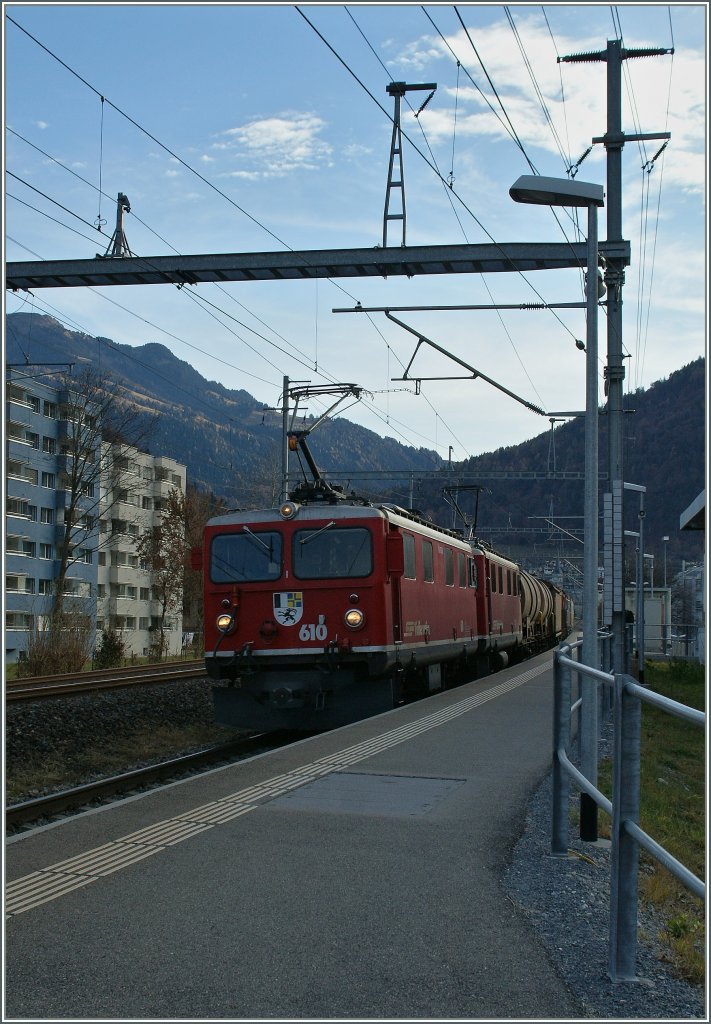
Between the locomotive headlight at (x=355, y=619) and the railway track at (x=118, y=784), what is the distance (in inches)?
80.2

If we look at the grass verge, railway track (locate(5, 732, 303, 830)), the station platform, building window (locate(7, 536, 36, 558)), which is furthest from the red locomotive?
building window (locate(7, 536, 36, 558))

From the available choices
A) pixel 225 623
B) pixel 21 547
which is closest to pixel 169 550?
pixel 21 547

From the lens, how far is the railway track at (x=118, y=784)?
9.33m

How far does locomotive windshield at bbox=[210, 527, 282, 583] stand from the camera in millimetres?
15203

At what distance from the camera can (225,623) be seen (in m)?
15.1

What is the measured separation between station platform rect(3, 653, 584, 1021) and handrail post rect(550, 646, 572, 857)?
393mm

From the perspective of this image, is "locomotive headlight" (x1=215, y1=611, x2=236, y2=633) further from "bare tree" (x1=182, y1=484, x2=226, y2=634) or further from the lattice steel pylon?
"bare tree" (x1=182, y1=484, x2=226, y2=634)

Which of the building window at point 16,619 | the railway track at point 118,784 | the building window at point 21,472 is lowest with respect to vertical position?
the building window at point 16,619

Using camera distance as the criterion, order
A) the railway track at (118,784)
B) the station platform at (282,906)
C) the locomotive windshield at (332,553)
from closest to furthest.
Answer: the station platform at (282,906) < the railway track at (118,784) < the locomotive windshield at (332,553)

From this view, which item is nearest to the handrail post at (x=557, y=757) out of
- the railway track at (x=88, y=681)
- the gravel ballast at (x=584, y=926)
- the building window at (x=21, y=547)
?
the gravel ballast at (x=584, y=926)

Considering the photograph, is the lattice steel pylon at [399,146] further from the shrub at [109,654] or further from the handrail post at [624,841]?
the shrub at [109,654]

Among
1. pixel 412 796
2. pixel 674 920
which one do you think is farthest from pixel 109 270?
pixel 674 920

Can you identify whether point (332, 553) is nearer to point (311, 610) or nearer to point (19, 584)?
point (311, 610)

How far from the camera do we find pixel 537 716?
1463 cm
